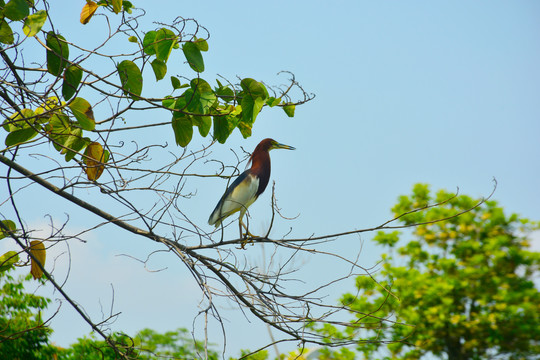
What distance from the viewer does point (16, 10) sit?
190cm

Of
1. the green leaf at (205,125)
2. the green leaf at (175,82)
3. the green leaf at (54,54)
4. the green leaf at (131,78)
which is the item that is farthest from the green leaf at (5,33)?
the green leaf at (205,125)

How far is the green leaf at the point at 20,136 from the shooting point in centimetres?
204

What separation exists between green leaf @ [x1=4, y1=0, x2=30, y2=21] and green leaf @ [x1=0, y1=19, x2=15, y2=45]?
14cm

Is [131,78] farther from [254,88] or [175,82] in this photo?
[254,88]

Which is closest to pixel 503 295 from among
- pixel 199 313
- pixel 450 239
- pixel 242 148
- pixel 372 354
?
pixel 450 239

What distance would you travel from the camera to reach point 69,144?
2.30 meters

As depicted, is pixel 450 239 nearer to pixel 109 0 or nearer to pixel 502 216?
pixel 502 216

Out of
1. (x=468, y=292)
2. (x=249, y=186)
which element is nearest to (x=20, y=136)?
(x=249, y=186)

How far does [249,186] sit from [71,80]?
1750 millimetres

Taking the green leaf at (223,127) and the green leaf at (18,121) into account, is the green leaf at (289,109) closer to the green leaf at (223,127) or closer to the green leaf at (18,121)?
the green leaf at (223,127)

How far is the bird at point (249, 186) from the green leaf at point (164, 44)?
146 centimetres

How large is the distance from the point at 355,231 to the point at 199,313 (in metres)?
0.63

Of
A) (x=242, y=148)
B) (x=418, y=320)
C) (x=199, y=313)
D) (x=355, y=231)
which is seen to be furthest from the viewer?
(x=418, y=320)

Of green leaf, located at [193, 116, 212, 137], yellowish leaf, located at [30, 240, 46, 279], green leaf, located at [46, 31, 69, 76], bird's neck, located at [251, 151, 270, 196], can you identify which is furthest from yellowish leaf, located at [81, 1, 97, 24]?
bird's neck, located at [251, 151, 270, 196]
